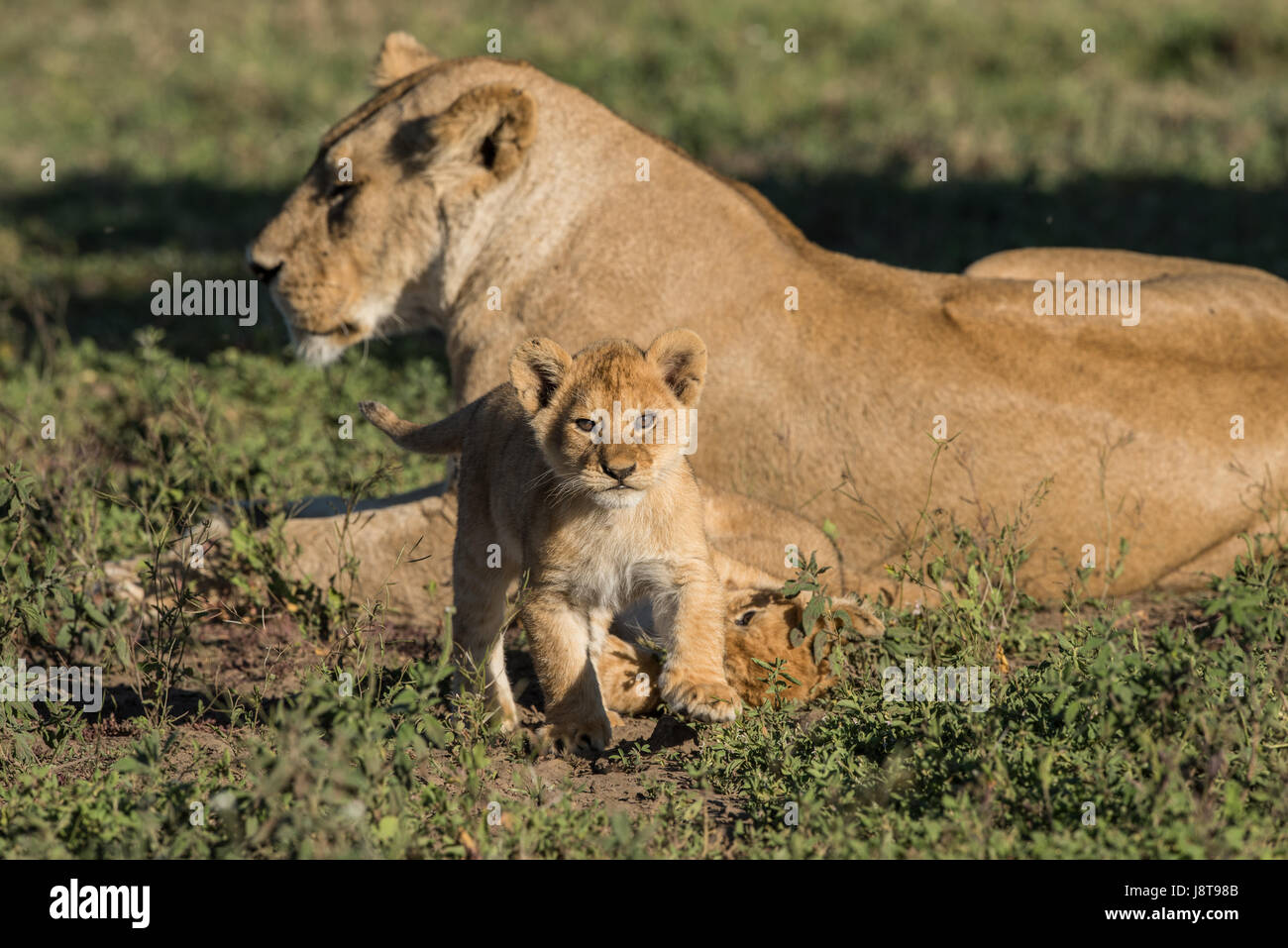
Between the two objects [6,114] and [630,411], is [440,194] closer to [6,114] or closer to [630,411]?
[630,411]

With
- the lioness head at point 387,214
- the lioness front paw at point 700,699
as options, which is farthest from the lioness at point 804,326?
the lioness front paw at point 700,699

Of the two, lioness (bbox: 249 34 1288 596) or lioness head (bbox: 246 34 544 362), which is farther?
lioness head (bbox: 246 34 544 362)

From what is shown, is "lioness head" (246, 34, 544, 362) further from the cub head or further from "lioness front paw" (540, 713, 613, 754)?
"lioness front paw" (540, 713, 613, 754)

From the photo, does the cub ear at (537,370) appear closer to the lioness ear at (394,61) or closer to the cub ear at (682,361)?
the cub ear at (682,361)

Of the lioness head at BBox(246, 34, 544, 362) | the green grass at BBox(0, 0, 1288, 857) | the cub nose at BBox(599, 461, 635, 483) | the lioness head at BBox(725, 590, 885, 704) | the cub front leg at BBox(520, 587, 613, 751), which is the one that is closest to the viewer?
the green grass at BBox(0, 0, 1288, 857)

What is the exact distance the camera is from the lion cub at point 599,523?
369 cm

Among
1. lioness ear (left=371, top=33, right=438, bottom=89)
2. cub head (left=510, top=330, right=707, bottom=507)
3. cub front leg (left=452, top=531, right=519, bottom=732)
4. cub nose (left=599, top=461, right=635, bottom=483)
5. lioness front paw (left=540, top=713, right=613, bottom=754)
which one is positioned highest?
lioness ear (left=371, top=33, right=438, bottom=89)

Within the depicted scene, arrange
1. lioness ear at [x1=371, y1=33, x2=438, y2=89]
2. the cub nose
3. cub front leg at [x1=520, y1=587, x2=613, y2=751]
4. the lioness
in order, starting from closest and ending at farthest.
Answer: the cub nose
cub front leg at [x1=520, y1=587, x2=613, y2=751]
the lioness
lioness ear at [x1=371, y1=33, x2=438, y2=89]

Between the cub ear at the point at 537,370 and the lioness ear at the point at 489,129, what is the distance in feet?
6.08

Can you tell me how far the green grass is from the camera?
3.40m

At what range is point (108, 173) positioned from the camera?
12.3 m

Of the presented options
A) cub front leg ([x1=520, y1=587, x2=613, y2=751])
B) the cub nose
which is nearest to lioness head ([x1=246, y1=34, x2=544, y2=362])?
cub front leg ([x1=520, y1=587, x2=613, y2=751])

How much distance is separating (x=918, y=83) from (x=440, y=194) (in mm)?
8679

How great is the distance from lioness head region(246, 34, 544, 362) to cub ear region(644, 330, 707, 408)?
80.7 inches
